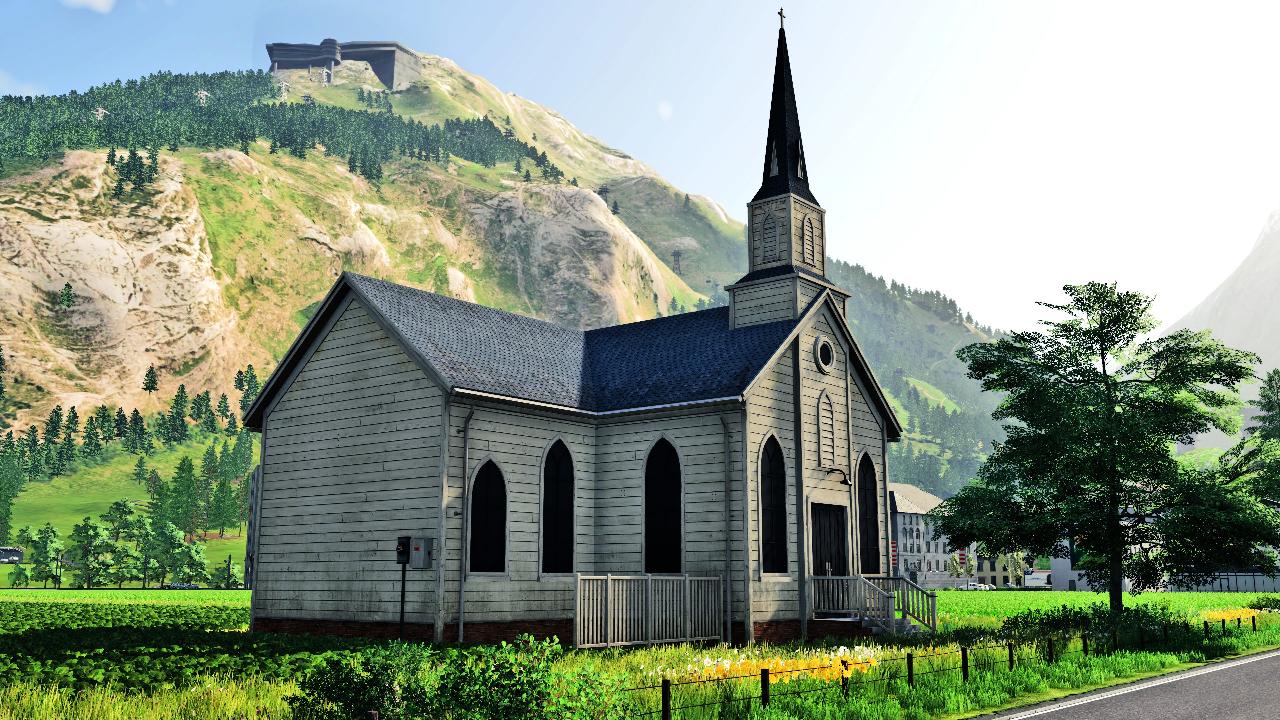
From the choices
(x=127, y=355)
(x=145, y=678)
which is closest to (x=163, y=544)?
(x=127, y=355)

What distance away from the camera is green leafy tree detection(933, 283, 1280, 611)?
1160 inches

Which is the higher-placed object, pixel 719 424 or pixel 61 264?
pixel 61 264

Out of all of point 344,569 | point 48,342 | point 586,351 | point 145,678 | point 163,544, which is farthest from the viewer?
point 48,342

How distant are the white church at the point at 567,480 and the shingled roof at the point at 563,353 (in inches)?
4.2

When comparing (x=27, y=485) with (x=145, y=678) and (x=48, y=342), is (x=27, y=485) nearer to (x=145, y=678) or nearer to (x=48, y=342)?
(x=48, y=342)

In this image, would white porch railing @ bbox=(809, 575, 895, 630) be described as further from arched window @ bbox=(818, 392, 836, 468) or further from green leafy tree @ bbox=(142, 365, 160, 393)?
green leafy tree @ bbox=(142, 365, 160, 393)

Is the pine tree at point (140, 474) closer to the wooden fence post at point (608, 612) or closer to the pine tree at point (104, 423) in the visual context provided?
the pine tree at point (104, 423)

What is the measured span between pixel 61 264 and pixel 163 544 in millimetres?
98974

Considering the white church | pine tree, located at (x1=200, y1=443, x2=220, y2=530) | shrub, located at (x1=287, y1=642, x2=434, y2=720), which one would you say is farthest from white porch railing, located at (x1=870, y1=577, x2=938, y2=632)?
pine tree, located at (x1=200, y1=443, x2=220, y2=530)

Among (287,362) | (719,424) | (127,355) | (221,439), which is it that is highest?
(127,355)

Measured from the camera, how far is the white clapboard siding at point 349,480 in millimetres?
25375

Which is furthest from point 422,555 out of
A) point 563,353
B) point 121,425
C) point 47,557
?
point 121,425

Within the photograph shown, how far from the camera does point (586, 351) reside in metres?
33.9

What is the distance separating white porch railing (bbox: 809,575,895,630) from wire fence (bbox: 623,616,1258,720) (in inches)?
179
